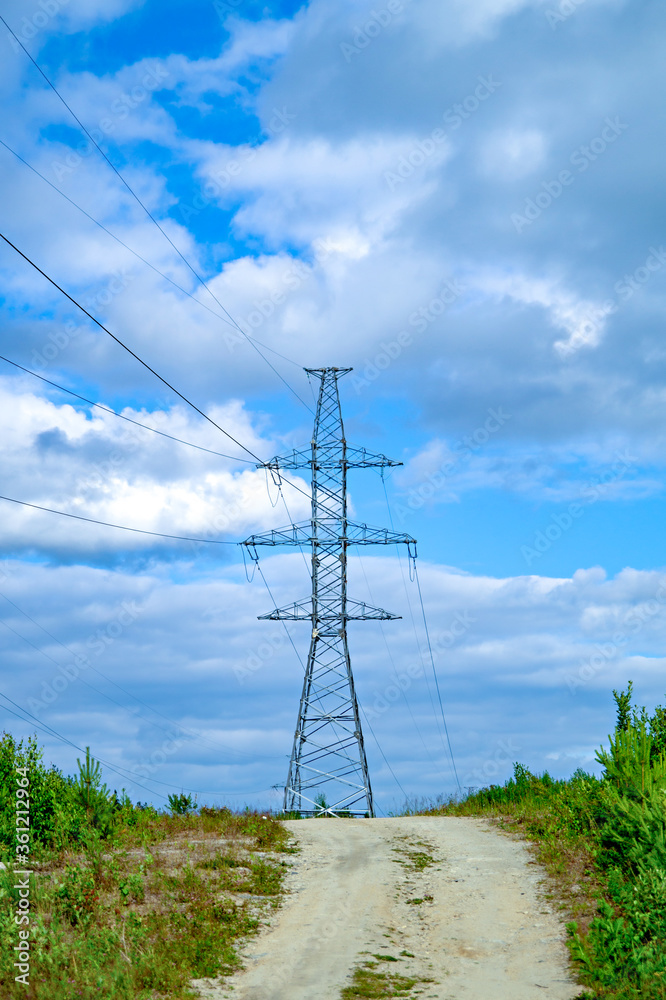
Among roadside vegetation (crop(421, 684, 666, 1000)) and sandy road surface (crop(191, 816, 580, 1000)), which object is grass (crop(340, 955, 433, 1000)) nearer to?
sandy road surface (crop(191, 816, 580, 1000))

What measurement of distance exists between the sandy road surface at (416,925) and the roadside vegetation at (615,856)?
0.42 meters

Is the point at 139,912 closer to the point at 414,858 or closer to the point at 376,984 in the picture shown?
the point at 376,984

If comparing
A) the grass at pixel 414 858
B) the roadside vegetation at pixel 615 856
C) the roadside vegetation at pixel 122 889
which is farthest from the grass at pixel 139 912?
the roadside vegetation at pixel 615 856

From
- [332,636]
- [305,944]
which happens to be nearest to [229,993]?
[305,944]

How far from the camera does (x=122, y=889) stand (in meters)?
11.8

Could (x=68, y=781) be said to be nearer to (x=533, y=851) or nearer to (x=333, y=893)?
(x=333, y=893)

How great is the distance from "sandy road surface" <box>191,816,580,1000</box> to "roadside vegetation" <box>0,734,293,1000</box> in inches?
22.6

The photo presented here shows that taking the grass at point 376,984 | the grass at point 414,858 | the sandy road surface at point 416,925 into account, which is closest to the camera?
the grass at point 376,984

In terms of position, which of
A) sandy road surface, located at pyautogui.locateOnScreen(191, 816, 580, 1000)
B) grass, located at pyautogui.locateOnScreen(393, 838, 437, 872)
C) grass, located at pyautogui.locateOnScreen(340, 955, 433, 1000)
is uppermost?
grass, located at pyautogui.locateOnScreen(393, 838, 437, 872)

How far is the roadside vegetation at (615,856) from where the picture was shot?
945cm

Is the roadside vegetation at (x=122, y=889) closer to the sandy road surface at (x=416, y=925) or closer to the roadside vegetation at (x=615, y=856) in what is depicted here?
the sandy road surface at (x=416, y=925)

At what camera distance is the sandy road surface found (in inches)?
376

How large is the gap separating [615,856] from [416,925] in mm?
3514

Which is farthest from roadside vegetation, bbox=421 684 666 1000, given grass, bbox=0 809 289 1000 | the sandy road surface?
grass, bbox=0 809 289 1000
